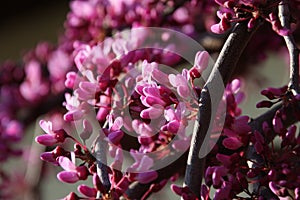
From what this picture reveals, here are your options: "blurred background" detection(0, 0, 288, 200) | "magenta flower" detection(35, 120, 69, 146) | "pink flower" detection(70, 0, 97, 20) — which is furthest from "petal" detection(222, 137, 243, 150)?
"blurred background" detection(0, 0, 288, 200)

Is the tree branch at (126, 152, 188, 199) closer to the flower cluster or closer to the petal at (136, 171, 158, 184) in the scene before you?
the petal at (136, 171, 158, 184)

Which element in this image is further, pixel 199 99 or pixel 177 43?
pixel 177 43

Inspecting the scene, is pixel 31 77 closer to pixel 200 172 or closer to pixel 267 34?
pixel 267 34

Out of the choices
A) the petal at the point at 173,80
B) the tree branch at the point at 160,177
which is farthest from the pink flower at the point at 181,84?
the tree branch at the point at 160,177

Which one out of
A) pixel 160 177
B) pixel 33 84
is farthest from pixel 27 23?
pixel 160 177

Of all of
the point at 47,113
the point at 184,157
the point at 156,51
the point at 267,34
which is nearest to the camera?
the point at 184,157

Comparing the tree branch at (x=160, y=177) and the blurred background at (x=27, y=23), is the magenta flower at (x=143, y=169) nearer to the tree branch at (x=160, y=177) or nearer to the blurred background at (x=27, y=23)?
the tree branch at (x=160, y=177)

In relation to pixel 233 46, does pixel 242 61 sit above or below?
below

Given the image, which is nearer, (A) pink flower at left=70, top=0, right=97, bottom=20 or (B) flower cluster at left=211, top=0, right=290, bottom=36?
(B) flower cluster at left=211, top=0, right=290, bottom=36

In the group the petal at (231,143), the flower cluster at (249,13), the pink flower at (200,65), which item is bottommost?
the petal at (231,143)

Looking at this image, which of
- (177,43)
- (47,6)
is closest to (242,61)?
(177,43)

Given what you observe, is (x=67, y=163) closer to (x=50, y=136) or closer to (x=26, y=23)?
(x=50, y=136)
